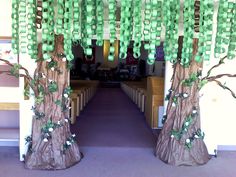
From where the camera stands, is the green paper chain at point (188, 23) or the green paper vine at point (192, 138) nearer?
the green paper chain at point (188, 23)

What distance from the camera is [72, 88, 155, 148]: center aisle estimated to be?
4797mm

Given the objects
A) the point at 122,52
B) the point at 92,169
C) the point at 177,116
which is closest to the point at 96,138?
→ the point at 92,169

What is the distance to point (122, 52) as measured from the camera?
2.86 m

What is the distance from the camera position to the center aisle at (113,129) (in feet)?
15.7

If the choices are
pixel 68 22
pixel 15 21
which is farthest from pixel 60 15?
pixel 15 21

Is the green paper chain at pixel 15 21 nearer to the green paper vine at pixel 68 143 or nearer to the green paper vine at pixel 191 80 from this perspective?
the green paper vine at pixel 68 143

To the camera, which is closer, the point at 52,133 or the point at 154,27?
the point at 154,27

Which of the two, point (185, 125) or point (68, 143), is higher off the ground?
point (185, 125)

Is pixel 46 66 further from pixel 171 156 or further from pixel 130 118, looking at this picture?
pixel 130 118

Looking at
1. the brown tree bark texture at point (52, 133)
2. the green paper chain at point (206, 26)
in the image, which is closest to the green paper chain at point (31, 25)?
the brown tree bark texture at point (52, 133)

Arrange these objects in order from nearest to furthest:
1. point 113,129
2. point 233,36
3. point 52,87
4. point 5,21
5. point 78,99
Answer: point 233,36 → point 52,87 → point 5,21 → point 113,129 → point 78,99

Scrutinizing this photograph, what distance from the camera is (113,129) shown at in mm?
5746

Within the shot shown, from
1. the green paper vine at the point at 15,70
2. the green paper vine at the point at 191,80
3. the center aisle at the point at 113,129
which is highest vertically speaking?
the green paper vine at the point at 15,70

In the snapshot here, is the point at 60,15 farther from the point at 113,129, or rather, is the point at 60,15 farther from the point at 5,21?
the point at 113,129
